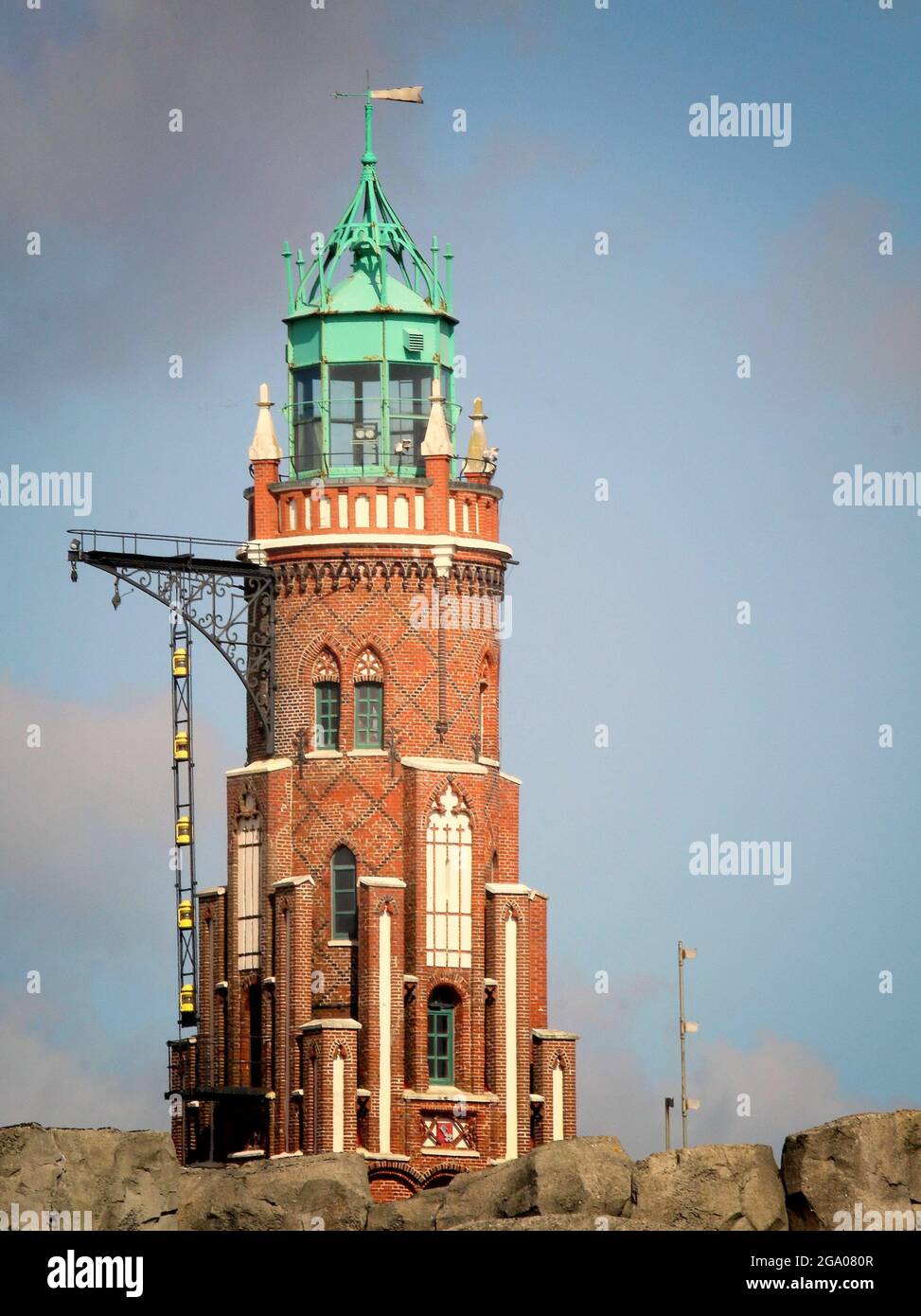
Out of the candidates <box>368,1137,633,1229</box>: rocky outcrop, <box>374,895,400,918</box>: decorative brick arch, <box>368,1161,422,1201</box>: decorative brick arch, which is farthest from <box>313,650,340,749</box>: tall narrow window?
<box>368,1137,633,1229</box>: rocky outcrop

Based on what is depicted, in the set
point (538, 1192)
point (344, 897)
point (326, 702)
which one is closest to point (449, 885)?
point (344, 897)

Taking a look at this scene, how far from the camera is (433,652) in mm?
111438

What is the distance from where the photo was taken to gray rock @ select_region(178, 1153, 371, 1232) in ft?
323

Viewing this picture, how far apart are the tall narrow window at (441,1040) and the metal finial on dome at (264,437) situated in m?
12.8

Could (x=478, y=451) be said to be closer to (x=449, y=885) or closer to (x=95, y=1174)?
(x=449, y=885)

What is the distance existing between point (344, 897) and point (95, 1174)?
1687 centimetres

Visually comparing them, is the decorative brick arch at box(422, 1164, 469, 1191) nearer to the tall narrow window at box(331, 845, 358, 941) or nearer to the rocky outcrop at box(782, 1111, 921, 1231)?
the tall narrow window at box(331, 845, 358, 941)

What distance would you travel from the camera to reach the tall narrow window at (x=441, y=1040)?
110625 millimetres

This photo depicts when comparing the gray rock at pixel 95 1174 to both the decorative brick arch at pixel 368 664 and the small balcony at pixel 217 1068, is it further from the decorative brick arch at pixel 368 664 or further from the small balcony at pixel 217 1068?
the decorative brick arch at pixel 368 664

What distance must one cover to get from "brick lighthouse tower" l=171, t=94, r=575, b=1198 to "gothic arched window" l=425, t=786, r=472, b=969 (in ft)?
0.16

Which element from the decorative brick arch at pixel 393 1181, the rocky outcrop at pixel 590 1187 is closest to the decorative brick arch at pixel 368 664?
the decorative brick arch at pixel 393 1181
